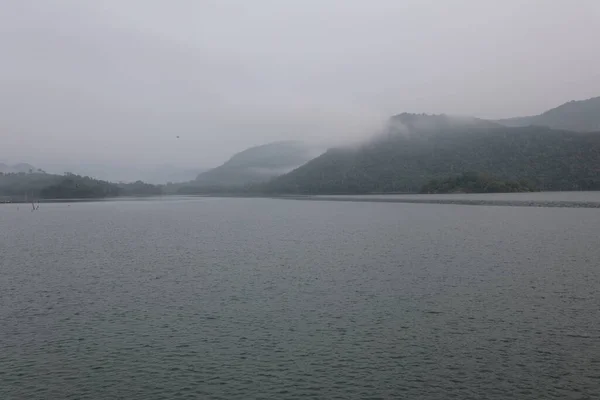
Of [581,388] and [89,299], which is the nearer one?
[581,388]

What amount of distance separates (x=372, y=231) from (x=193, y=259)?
35.1 meters

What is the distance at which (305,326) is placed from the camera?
2445cm

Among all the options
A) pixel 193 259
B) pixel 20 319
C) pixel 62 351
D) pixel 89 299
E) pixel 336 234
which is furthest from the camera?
pixel 336 234

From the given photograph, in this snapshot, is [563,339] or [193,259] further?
[193,259]

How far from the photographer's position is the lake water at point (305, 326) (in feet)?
57.8

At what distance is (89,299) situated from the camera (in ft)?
101

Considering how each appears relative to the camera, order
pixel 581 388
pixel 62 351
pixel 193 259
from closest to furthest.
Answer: pixel 581 388 → pixel 62 351 → pixel 193 259

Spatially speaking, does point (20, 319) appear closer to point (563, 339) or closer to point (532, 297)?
point (563, 339)

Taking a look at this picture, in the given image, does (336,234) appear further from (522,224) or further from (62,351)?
(62,351)

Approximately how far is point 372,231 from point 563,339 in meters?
53.6

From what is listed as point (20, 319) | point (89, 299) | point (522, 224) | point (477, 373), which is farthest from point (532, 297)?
point (522, 224)

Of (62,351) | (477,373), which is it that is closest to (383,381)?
(477,373)

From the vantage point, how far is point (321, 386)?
17453 mm

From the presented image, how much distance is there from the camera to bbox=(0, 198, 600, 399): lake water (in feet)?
57.8
